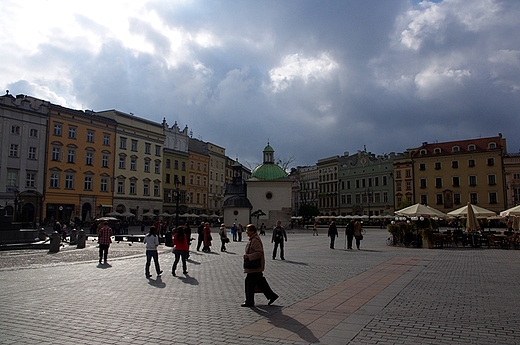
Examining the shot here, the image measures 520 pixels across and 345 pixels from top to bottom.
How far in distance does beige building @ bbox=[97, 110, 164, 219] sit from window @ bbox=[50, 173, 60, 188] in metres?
8.71

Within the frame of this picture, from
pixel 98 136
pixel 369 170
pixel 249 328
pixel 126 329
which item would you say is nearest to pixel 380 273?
pixel 249 328

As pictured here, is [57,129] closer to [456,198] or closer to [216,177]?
[216,177]

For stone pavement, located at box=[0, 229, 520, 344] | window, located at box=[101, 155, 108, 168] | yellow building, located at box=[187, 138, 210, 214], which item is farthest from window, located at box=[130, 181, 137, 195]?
stone pavement, located at box=[0, 229, 520, 344]

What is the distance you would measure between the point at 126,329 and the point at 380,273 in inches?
354

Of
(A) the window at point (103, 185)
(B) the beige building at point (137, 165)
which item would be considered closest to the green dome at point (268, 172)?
(B) the beige building at point (137, 165)

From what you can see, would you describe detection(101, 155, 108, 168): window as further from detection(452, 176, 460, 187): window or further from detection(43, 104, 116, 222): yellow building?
detection(452, 176, 460, 187): window

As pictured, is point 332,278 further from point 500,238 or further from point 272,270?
point 500,238

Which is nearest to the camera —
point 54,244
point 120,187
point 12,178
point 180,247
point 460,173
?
point 180,247

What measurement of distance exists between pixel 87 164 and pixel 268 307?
54293 mm

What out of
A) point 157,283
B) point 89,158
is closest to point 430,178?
point 89,158

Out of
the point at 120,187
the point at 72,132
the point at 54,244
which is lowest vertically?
the point at 54,244

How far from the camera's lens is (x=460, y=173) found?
74562 mm

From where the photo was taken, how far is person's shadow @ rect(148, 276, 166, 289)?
456 inches

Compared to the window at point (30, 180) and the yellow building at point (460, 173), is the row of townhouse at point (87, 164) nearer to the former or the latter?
the window at point (30, 180)
